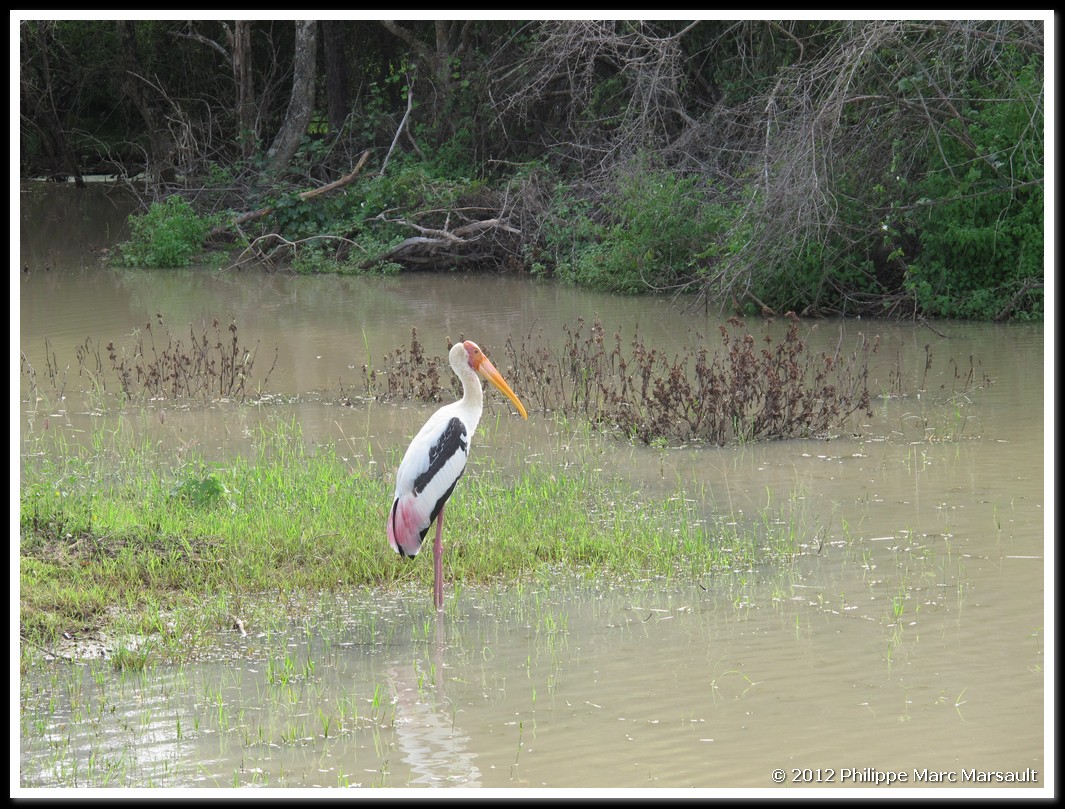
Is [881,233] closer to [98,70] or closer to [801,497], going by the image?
[801,497]

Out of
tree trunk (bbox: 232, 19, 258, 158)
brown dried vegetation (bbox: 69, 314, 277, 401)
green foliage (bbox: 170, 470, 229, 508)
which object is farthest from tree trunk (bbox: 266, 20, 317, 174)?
green foliage (bbox: 170, 470, 229, 508)

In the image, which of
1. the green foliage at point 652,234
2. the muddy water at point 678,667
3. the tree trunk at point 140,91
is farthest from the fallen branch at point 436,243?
the muddy water at point 678,667

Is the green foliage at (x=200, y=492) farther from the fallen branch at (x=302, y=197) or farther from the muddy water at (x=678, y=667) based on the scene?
the fallen branch at (x=302, y=197)

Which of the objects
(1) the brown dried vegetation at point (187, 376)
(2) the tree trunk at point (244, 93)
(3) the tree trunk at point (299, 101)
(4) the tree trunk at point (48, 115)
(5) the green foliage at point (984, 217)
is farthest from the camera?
(4) the tree trunk at point (48, 115)

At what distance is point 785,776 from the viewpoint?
14.6ft

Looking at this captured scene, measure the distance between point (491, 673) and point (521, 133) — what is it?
54.4 ft

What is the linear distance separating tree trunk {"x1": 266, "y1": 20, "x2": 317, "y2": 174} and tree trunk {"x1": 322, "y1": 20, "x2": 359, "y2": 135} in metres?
0.85

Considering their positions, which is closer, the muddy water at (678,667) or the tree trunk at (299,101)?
the muddy water at (678,667)

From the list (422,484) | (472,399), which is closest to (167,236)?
(472,399)

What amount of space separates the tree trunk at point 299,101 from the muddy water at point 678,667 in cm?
1279

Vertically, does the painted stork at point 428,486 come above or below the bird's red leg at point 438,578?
above

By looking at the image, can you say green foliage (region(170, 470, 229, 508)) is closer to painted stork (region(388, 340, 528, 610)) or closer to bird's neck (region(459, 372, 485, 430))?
painted stork (region(388, 340, 528, 610))

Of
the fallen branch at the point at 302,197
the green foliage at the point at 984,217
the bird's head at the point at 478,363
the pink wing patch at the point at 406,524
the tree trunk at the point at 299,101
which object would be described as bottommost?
the pink wing patch at the point at 406,524

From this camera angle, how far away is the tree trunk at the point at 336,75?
23.1m
